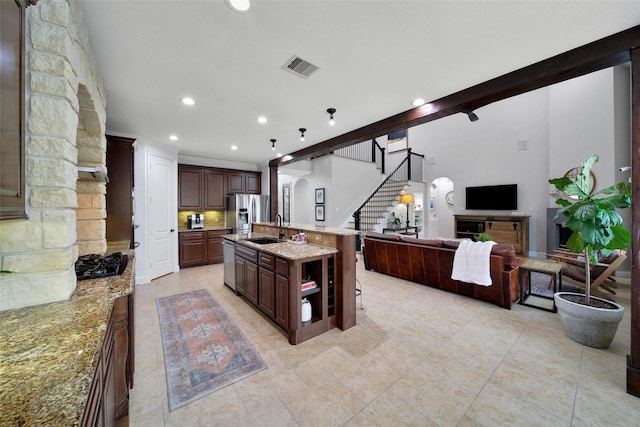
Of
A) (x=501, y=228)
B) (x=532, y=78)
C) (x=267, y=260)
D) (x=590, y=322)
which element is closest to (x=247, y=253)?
(x=267, y=260)

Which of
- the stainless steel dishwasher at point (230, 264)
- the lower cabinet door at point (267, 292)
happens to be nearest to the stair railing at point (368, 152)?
the stainless steel dishwasher at point (230, 264)

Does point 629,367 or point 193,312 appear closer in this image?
point 629,367

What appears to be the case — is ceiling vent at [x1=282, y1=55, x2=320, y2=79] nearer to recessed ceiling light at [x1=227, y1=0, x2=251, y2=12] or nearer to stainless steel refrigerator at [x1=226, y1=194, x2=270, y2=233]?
recessed ceiling light at [x1=227, y1=0, x2=251, y2=12]

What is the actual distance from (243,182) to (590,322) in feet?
21.8

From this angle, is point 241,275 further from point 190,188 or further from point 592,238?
point 592,238

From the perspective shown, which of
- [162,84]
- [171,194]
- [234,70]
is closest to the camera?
[234,70]

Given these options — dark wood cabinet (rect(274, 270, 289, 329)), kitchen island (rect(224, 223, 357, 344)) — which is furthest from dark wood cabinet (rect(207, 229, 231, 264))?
dark wood cabinet (rect(274, 270, 289, 329))

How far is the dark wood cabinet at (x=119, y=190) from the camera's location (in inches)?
126

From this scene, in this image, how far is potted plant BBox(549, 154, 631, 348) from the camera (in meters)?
2.19

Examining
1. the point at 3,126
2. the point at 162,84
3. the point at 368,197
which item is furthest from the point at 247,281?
the point at 368,197

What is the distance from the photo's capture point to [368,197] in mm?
8414

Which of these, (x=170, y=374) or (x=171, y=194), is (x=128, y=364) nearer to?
(x=170, y=374)

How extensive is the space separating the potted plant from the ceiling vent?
2610 mm

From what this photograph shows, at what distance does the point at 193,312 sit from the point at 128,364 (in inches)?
56.6
